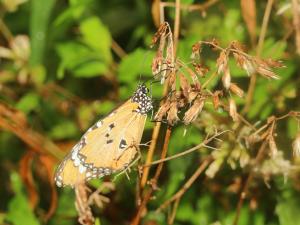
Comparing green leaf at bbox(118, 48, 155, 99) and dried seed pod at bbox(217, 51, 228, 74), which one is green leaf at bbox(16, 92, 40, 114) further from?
dried seed pod at bbox(217, 51, 228, 74)

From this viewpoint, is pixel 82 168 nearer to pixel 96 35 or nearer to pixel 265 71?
pixel 265 71

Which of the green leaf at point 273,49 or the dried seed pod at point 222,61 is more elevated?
the green leaf at point 273,49

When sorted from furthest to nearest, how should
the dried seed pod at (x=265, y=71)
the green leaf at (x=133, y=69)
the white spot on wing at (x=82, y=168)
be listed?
1. the green leaf at (x=133, y=69)
2. the white spot on wing at (x=82, y=168)
3. the dried seed pod at (x=265, y=71)

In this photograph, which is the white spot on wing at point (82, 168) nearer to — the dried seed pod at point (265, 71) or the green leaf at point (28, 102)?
the dried seed pod at point (265, 71)

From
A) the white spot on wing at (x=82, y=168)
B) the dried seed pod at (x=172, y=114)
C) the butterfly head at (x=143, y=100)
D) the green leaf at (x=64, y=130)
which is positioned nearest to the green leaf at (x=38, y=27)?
the green leaf at (x=64, y=130)

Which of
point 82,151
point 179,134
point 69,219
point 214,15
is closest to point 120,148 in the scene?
point 82,151

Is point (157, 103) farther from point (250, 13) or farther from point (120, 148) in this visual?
point (250, 13)

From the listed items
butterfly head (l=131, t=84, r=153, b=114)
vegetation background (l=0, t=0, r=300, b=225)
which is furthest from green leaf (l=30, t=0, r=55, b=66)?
butterfly head (l=131, t=84, r=153, b=114)

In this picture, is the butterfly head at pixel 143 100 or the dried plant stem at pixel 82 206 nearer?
the dried plant stem at pixel 82 206
